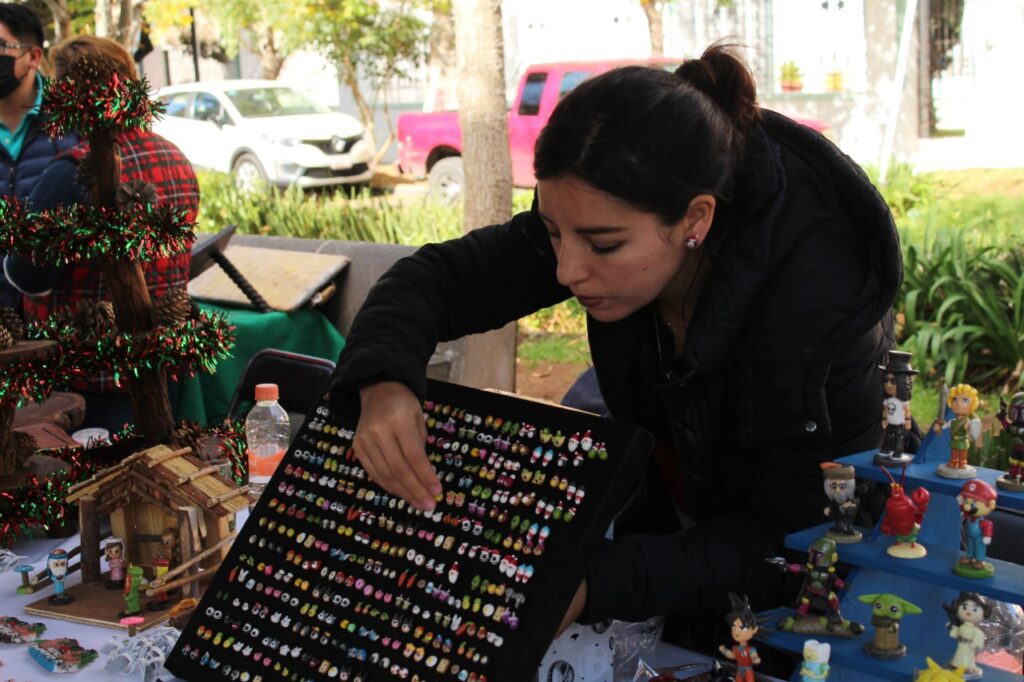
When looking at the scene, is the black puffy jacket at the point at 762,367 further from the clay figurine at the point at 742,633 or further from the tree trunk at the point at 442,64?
the tree trunk at the point at 442,64

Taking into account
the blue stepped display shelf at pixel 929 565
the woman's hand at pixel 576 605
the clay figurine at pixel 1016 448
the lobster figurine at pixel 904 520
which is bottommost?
the woman's hand at pixel 576 605

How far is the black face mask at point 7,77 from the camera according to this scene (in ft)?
11.4

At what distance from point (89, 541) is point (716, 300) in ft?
3.84

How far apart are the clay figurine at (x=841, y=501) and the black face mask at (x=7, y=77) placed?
120 inches

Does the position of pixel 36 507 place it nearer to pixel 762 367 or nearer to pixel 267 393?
pixel 267 393

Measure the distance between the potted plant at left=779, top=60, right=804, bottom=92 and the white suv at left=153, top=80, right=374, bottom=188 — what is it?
561 centimetres

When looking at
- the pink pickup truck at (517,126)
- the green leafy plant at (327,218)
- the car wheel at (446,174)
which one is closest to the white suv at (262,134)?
the pink pickup truck at (517,126)

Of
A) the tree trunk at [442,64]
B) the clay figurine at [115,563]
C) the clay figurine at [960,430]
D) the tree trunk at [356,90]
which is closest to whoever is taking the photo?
the clay figurine at [960,430]

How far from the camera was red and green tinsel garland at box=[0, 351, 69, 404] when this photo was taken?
2.11m

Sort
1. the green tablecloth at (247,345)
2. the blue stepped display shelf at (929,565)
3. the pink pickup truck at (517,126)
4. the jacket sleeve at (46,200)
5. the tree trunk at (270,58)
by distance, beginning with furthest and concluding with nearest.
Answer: the tree trunk at (270,58)
the pink pickup truck at (517,126)
the green tablecloth at (247,345)
the jacket sleeve at (46,200)
the blue stepped display shelf at (929,565)

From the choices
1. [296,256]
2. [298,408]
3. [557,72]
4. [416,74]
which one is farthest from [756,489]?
[416,74]

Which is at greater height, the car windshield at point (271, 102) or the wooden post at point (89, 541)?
the car windshield at point (271, 102)

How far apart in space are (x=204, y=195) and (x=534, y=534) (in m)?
7.55

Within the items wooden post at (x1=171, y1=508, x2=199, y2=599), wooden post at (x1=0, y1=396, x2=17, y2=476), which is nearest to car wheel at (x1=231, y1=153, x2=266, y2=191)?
wooden post at (x1=0, y1=396, x2=17, y2=476)
